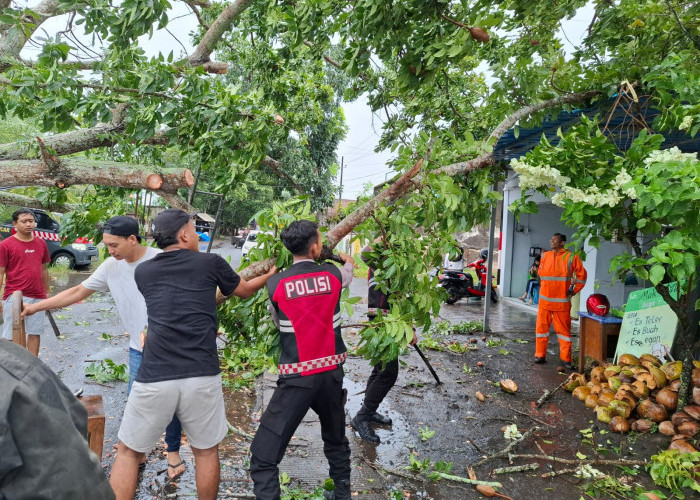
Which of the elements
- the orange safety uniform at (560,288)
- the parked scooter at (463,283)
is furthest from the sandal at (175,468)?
the parked scooter at (463,283)

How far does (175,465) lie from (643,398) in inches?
170

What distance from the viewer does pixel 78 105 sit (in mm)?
4121

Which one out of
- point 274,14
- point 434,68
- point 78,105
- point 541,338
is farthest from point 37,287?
point 541,338

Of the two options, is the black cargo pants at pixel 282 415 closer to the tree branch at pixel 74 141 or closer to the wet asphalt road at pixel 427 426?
the wet asphalt road at pixel 427 426

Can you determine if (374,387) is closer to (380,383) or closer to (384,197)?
(380,383)

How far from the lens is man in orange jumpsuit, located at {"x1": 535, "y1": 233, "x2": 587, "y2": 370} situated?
677 centimetres

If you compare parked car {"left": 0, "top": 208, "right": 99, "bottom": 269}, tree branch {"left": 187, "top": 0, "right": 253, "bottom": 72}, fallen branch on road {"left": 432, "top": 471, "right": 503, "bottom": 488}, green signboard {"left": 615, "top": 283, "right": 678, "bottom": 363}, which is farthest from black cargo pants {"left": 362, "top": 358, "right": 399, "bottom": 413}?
parked car {"left": 0, "top": 208, "right": 99, "bottom": 269}

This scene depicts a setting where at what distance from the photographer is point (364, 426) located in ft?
15.1

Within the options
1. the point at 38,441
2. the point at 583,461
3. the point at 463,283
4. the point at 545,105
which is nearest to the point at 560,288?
the point at 545,105

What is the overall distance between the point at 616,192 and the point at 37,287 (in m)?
6.13

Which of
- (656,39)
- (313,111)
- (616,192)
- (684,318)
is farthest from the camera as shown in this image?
(313,111)

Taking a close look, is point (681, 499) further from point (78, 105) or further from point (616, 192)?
point (78, 105)

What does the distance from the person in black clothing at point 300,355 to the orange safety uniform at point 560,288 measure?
4654mm

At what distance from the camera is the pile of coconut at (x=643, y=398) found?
4359mm
